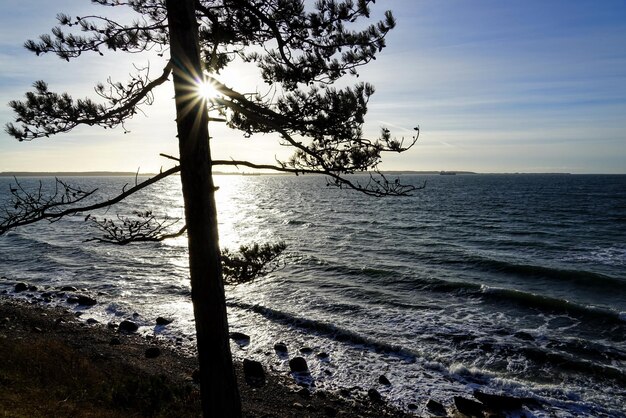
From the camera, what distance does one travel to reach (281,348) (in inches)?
609

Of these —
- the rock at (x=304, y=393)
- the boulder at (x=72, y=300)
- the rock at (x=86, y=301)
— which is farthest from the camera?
the boulder at (x=72, y=300)

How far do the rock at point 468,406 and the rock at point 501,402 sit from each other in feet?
0.97

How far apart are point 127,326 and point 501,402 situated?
14350 mm

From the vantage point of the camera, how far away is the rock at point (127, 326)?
1783 cm

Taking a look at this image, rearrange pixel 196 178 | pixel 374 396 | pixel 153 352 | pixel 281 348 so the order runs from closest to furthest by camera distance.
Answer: pixel 196 178
pixel 374 396
pixel 153 352
pixel 281 348

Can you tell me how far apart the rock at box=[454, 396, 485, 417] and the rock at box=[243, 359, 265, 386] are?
5673 mm

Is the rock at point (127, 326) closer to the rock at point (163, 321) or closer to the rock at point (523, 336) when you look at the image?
the rock at point (163, 321)

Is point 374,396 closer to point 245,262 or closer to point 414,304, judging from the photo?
point 245,262

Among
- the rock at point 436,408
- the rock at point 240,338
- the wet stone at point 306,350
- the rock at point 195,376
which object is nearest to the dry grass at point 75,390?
the rock at point 195,376

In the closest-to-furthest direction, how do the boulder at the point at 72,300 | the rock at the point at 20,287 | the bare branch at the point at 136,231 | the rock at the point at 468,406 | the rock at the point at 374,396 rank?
the bare branch at the point at 136,231 < the rock at the point at 468,406 < the rock at the point at 374,396 < the boulder at the point at 72,300 < the rock at the point at 20,287

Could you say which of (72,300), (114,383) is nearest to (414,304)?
(114,383)

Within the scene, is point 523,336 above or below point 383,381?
above

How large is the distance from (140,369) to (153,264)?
56.7 feet

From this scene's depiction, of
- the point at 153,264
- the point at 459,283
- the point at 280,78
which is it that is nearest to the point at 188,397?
the point at 280,78
